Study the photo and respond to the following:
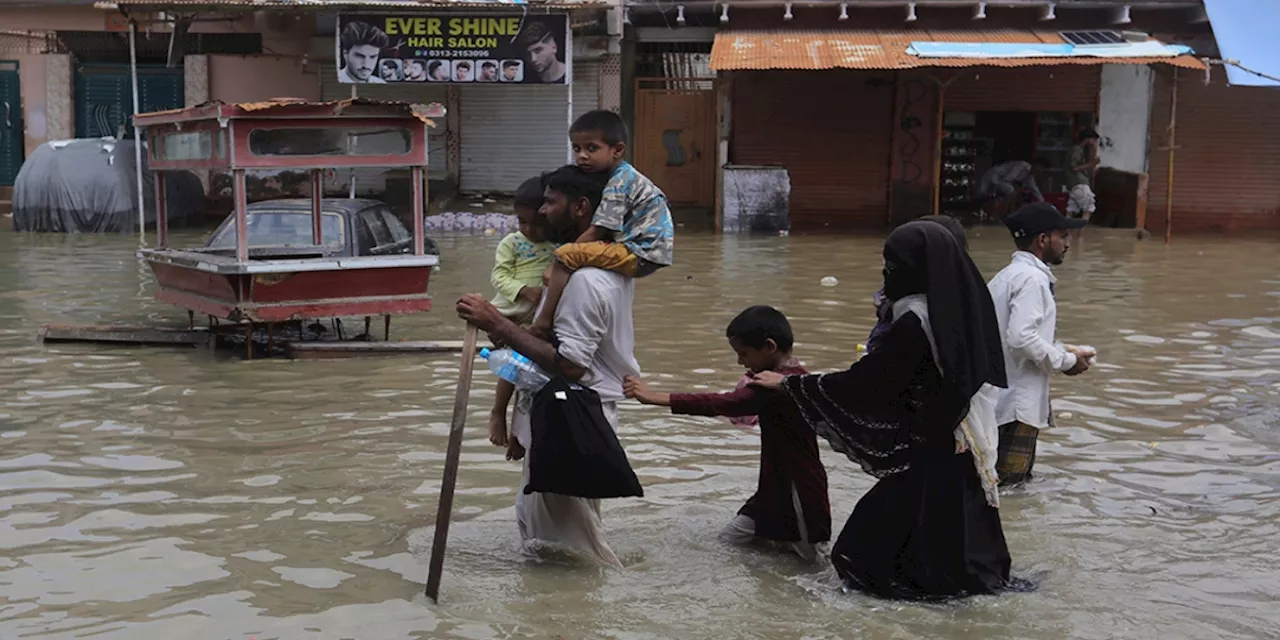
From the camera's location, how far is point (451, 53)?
1914 centimetres

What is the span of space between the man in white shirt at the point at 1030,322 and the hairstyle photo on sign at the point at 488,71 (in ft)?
47.0

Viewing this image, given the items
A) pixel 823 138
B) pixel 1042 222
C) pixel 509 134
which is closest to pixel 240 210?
pixel 1042 222

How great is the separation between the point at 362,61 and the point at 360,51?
0.50 ft

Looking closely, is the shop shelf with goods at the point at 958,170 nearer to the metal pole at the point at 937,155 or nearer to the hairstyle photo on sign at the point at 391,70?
the metal pole at the point at 937,155

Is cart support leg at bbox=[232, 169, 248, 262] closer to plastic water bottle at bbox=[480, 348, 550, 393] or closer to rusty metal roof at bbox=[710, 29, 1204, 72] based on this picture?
plastic water bottle at bbox=[480, 348, 550, 393]

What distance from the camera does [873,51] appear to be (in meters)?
19.1

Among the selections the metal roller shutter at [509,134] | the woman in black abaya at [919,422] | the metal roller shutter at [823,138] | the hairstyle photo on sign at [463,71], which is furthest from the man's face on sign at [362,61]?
the woman in black abaya at [919,422]

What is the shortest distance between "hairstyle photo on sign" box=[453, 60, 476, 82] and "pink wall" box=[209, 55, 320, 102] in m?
3.90

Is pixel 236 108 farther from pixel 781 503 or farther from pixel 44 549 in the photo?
pixel 781 503

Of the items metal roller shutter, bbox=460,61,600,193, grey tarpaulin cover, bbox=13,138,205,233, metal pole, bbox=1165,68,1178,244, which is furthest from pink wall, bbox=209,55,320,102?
metal pole, bbox=1165,68,1178,244

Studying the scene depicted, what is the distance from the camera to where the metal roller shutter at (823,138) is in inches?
862

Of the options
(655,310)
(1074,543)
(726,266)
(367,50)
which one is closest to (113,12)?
(367,50)

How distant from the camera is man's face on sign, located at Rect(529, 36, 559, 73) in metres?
18.9

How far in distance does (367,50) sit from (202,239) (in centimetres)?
383
